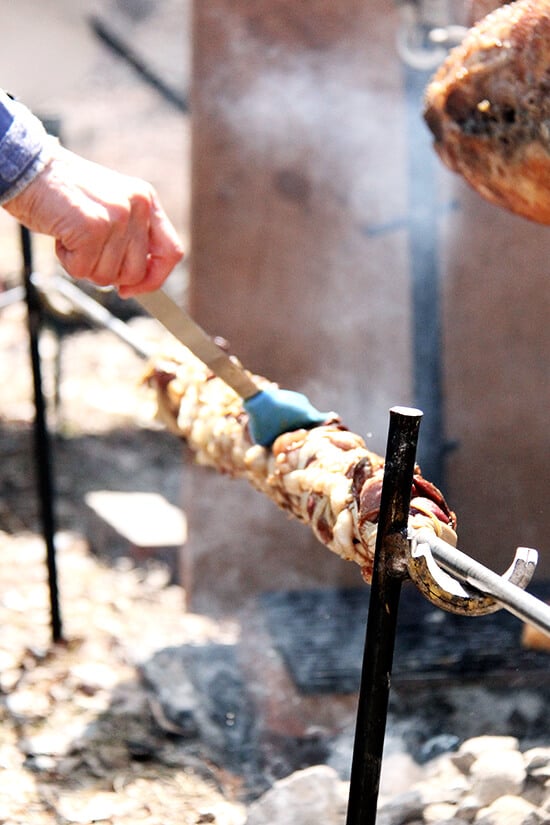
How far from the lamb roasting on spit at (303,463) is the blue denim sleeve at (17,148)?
0.76 metres

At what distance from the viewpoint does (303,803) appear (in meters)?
2.63

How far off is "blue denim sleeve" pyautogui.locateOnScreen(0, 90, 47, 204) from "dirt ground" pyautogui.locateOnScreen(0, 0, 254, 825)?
1.20 meters

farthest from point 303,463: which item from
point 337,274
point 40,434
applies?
point 337,274

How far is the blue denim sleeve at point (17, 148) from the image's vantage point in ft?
6.64

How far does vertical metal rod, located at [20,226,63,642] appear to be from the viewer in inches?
143

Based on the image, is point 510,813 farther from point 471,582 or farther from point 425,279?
point 425,279

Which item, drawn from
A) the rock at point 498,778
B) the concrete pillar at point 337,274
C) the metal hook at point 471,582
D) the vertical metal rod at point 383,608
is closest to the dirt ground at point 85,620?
the concrete pillar at point 337,274

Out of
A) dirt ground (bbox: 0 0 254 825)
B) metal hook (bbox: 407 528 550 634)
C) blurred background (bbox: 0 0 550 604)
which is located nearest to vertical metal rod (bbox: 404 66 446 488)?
blurred background (bbox: 0 0 550 604)

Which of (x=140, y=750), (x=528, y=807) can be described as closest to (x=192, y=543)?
(x=140, y=750)

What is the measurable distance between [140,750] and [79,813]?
0.38m

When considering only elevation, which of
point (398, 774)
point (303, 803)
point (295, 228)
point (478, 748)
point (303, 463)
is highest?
point (303, 463)

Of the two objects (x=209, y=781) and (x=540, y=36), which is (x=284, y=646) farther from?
(x=540, y=36)

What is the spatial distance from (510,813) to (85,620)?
2317 millimetres

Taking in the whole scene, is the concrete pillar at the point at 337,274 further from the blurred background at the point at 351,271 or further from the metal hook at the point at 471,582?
the metal hook at the point at 471,582
